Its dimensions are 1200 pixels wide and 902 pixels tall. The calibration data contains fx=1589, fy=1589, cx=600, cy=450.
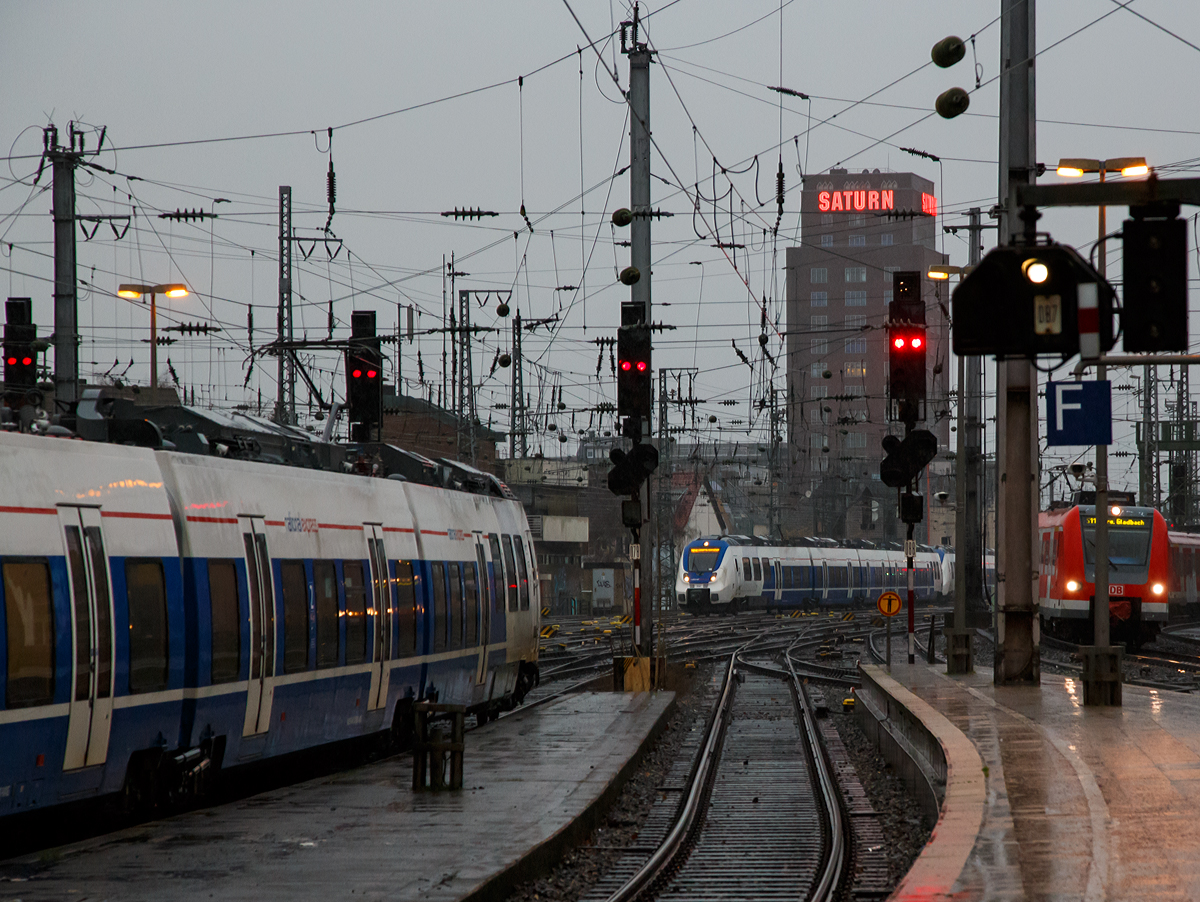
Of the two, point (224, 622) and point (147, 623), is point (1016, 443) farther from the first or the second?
point (147, 623)

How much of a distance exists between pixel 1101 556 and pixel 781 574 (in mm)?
47610

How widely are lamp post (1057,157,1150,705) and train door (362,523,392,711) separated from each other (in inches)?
325

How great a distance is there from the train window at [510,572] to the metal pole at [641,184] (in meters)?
3.13

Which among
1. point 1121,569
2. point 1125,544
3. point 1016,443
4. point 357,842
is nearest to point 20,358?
point 1016,443

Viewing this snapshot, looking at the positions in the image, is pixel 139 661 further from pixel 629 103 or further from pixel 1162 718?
pixel 629 103

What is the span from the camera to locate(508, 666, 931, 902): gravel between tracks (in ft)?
34.3

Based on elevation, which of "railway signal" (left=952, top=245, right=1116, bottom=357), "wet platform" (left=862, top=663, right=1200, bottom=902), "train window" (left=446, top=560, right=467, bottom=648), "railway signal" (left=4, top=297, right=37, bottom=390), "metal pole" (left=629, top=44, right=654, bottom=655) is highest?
"metal pole" (left=629, top=44, right=654, bottom=655)

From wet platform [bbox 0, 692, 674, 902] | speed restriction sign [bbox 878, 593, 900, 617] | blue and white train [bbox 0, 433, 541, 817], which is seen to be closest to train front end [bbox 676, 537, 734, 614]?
speed restriction sign [bbox 878, 593, 900, 617]

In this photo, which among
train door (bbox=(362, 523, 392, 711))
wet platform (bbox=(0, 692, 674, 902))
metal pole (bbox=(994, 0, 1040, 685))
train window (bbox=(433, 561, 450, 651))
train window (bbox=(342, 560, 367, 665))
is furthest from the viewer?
metal pole (bbox=(994, 0, 1040, 685))

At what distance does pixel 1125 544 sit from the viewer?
39500 millimetres

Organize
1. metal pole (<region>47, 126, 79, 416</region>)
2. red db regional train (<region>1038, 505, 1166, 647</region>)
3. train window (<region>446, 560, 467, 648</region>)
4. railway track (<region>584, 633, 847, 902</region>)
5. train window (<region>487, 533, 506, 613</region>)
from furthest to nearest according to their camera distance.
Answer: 1. red db regional train (<region>1038, 505, 1166, 647</region>)
2. metal pole (<region>47, 126, 79, 416</region>)
3. train window (<region>487, 533, 506, 613</region>)
4. train window (<region>446, 560, 467, 648</region>)
5. railway track (<region>584, 633, 847, 902</region>)

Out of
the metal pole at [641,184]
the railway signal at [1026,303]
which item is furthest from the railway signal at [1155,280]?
the metal pole at [641,184]

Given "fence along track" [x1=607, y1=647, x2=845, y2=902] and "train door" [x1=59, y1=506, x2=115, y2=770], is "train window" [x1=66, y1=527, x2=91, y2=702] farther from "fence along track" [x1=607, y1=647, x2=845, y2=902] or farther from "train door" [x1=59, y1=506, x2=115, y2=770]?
"fence along track" [x1=607, y1=647, x2=845, y2=902]

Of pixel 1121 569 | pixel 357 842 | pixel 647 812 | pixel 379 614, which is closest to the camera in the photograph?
pixel 357 842
